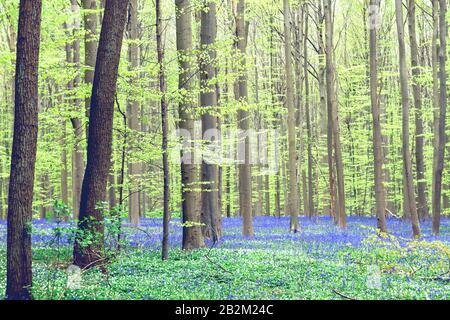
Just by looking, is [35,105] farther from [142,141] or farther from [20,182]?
[142,141]

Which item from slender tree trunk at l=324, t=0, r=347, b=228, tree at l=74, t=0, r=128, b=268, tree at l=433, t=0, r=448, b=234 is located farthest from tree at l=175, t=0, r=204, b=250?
tree at l=433, t=0, r=448, b=234

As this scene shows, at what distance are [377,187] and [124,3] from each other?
1141 centimetres

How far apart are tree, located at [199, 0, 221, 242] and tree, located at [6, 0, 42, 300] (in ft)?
19.4

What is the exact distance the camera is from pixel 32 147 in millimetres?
8492

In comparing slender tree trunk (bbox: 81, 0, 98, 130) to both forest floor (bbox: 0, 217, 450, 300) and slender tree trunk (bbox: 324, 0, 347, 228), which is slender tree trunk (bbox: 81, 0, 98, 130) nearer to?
forest floor (bbox: 0, 217, 450, 300)

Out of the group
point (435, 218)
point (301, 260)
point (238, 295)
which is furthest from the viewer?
point (435, 218)

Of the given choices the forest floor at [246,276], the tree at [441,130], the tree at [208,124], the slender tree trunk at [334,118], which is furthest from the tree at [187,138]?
the tree at [441,130]

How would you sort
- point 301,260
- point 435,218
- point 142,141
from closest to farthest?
point 301,260, point 142,141, point 435,218

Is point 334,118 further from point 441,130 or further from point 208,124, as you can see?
point 208,124

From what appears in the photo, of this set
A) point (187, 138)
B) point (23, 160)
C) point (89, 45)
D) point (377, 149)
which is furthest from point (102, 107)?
point (377, 149)

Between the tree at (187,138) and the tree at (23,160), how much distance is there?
5455 mm
